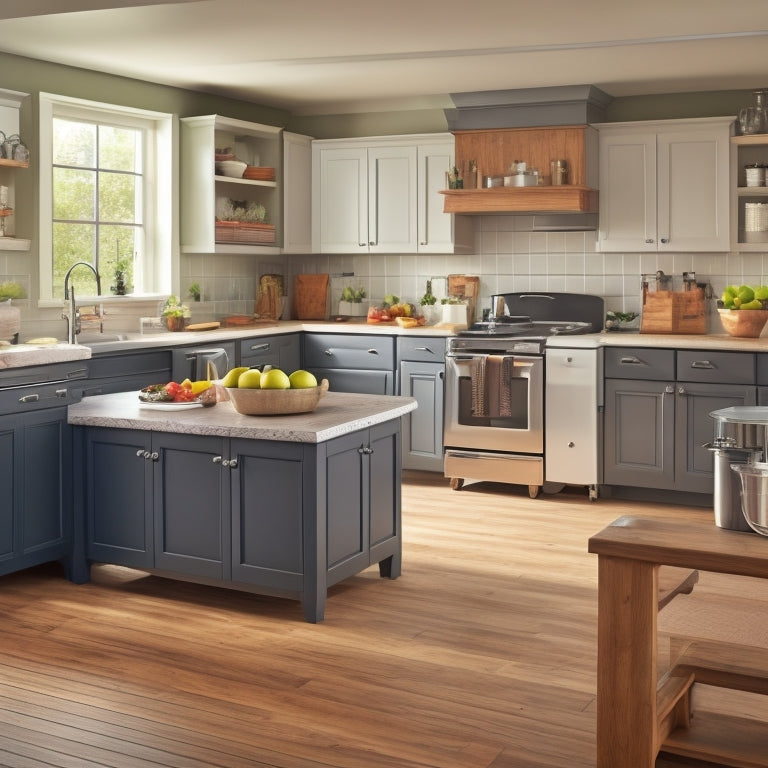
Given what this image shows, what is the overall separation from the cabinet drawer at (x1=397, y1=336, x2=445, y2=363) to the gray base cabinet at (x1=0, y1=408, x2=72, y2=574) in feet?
9.45

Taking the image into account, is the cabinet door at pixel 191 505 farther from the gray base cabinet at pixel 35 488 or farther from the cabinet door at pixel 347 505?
the gray base cabinet at pixel 35 488

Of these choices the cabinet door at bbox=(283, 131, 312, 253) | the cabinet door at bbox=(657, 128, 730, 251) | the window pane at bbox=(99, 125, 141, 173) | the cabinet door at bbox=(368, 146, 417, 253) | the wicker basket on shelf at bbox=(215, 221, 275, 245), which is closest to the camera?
the cabinet door at bbox=(657, 128, 730, 251)

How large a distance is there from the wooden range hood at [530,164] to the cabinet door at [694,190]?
462 millimetres

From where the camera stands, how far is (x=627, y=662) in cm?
270

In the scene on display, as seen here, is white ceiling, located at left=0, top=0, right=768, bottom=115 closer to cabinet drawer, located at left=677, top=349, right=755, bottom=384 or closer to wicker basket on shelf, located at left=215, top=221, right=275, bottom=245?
wicker basket on shelf, located at left=215, top=221, right=275, bottom=245

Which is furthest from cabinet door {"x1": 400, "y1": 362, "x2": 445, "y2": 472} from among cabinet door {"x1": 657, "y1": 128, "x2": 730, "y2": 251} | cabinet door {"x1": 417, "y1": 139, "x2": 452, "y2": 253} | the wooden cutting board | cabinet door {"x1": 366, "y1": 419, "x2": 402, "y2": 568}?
cabinet door {"x1": 366, "y1": 419, "x2": 402, "y2": 568}

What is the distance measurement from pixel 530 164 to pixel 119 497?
3.78 m

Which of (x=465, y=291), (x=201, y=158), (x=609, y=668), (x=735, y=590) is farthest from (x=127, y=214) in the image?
(x=609, y=668)

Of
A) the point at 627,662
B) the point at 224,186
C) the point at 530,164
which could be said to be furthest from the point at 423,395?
the point at 627,662

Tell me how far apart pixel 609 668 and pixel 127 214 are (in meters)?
5.26

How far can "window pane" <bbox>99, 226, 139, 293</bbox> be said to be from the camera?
6.94 m

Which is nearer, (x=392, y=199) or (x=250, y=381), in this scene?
(x=250, y=381)

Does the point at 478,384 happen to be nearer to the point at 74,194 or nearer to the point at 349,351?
the point at 349,351

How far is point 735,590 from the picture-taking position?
4.79m
